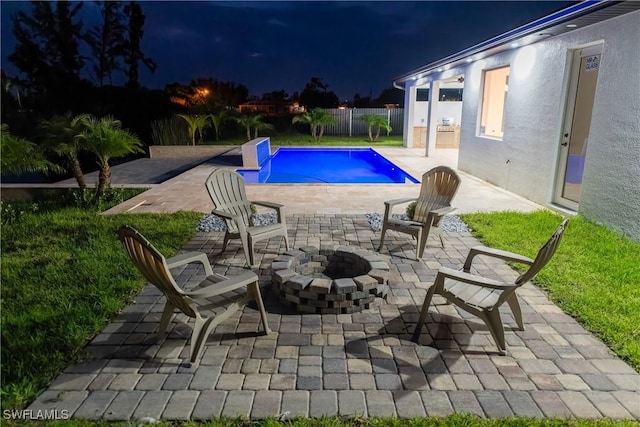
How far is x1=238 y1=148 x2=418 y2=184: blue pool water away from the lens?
11.1 m

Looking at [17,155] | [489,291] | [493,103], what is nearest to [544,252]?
[489,291]

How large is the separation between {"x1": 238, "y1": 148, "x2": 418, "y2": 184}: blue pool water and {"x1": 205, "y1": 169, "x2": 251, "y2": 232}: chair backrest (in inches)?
204

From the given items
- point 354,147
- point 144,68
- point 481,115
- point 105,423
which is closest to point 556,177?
point 481,115

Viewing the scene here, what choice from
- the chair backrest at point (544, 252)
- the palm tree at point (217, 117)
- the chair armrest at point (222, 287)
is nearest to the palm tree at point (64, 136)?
the chair armrest at point (222, 287)

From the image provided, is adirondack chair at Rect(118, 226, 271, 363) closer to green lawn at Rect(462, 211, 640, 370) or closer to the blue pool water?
green lawn at Rect(462, 211, 640, 370)

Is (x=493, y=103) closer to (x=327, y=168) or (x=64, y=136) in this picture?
(x=327, y=168)

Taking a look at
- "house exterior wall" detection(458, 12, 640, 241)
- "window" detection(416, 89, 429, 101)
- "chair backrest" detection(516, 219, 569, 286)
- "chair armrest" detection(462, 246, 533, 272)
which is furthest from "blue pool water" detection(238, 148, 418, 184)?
"window" detection(416, 89, 429, 101)

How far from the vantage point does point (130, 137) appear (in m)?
6.95

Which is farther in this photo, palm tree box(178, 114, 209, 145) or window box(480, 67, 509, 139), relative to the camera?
palm tree box(178, 114, 209, 145)

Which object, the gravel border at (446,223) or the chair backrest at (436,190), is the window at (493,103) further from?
the chair backrest at (436,190)

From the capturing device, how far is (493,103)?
10.7 metres

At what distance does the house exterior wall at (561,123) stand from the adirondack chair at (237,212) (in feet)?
14.6

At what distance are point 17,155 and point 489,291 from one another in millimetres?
5986

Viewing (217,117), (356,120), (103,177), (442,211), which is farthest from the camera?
(356,120)
